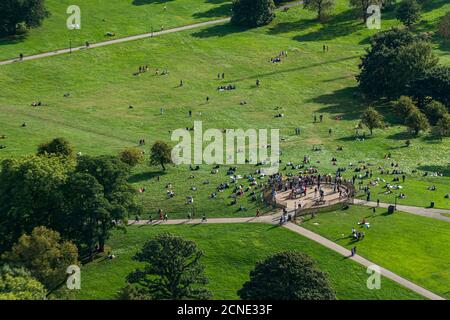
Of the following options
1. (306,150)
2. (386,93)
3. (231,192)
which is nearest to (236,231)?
(231,192)

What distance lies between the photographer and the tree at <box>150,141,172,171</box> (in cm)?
12350

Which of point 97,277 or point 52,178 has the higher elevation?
point 52,178

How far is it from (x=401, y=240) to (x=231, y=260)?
23117 millimetres

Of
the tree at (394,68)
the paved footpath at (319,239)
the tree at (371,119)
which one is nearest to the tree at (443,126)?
the tree at (371,119)

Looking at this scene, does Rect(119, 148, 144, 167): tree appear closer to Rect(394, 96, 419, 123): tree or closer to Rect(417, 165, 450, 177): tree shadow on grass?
Rect(417, 165, 450, 177): tree shadow on grass

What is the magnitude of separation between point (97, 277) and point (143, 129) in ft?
194

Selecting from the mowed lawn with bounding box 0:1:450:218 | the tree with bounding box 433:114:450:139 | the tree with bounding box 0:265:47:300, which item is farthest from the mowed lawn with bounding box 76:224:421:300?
the tree with bounding box 433:114:450:139

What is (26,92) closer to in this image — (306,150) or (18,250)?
(306,150)

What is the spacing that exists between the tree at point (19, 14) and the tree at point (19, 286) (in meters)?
124

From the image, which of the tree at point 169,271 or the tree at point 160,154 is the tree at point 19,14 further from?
the tree at point 169,271

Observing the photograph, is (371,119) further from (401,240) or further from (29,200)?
(29,200)

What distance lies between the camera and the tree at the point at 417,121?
14488 centimetres

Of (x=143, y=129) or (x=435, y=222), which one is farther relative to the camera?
(x=143, y=129)
